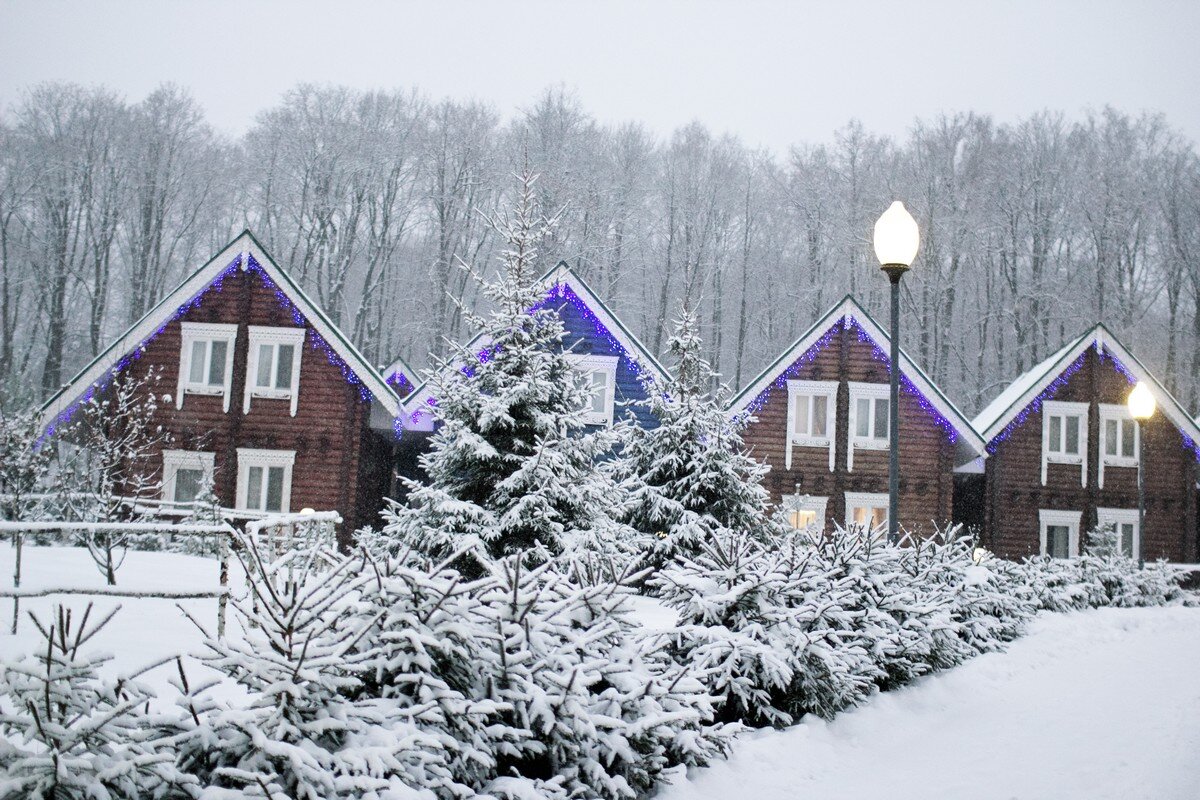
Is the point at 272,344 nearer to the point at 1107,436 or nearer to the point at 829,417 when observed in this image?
the point at 829,417

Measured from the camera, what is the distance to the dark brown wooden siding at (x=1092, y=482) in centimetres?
2569

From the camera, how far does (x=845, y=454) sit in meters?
24.5

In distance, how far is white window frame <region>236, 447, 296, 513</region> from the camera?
22031 millimetres

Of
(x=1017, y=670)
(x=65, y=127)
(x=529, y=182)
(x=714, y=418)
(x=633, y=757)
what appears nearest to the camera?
(x=633, y=757)

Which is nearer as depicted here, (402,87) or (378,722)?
(378,722)

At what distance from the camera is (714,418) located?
15.0 m

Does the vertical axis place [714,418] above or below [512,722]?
above

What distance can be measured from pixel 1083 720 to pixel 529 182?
8.54 metres

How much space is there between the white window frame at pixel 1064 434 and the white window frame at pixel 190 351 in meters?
22.8

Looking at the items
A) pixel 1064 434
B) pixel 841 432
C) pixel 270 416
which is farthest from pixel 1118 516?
→ pixel 270 416

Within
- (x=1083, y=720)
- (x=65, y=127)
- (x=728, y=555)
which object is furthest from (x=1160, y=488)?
(x=65, y=127)

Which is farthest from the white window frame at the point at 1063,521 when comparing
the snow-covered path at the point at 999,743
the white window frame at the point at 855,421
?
the snow-covered path at the point at 999,743

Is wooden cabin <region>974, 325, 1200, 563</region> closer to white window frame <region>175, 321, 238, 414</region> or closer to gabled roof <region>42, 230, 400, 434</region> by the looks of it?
gabled roof <region>42, 230, 400, 434</region>

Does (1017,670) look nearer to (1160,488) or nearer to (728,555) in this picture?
(728,555)
